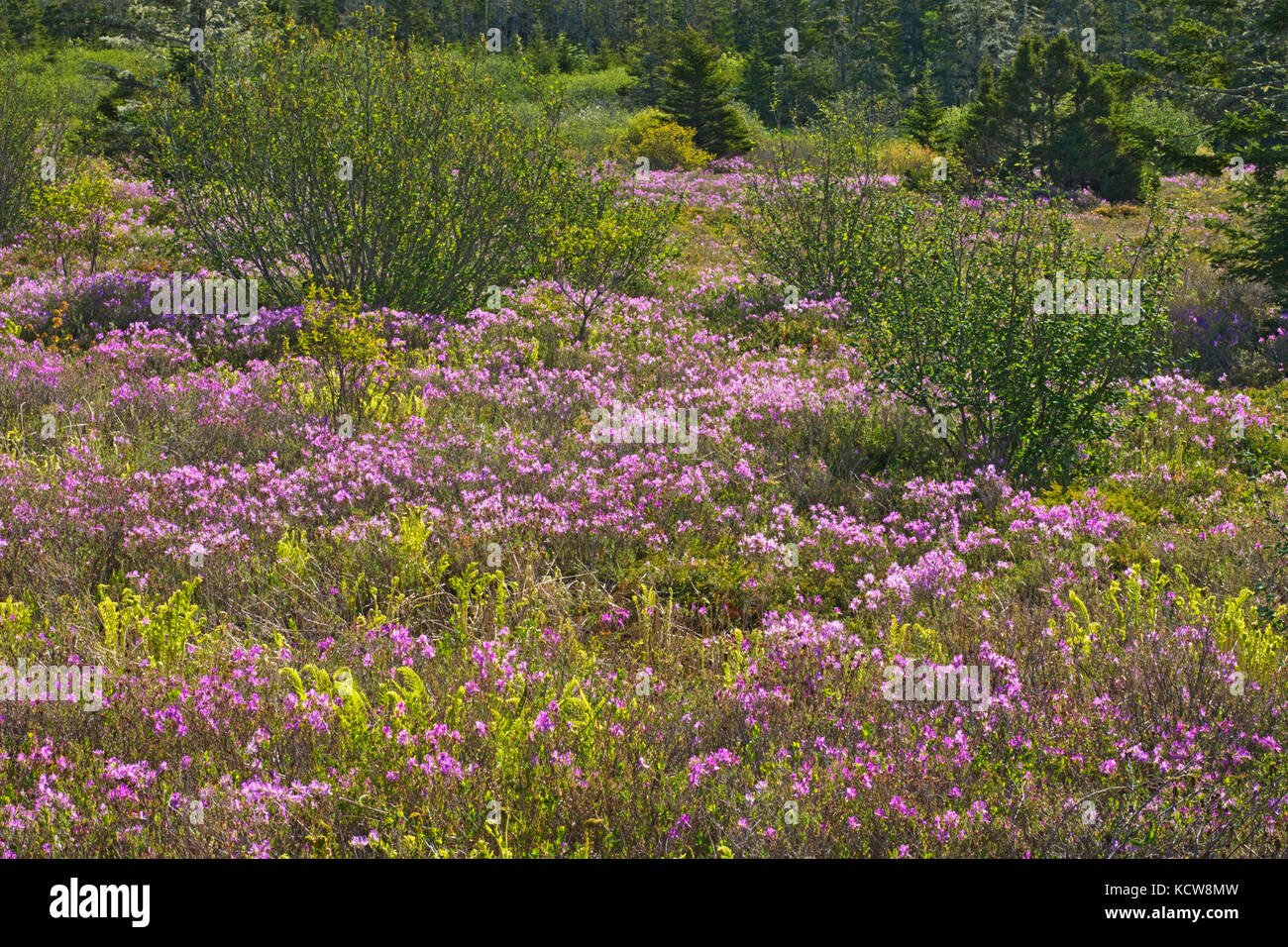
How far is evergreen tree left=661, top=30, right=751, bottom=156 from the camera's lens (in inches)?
1193

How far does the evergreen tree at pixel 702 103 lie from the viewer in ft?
99.4

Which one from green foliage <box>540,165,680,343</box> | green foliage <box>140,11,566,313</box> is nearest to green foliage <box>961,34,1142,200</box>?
green foliage <box>540,165,680,343</box>

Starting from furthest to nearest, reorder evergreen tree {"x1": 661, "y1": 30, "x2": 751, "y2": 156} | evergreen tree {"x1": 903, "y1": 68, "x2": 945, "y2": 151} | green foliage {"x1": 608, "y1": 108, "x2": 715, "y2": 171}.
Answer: evergreen tree {"x1": 661, "y1": 30, "x2": 751, "y2": 156}, green foliage {"x1": 608, "y1": 108, "x2": 715, "y2": 171}, evergreen tree {"x1": 903, "y1": 68, "x2": 945, "y2": 151}

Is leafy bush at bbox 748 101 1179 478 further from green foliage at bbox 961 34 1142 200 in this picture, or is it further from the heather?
green foliage at bbox 961 34 1142 200

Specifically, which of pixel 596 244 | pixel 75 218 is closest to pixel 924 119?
pixel 596 244

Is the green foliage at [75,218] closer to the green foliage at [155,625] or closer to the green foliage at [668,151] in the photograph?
the green foliage at [155,625]

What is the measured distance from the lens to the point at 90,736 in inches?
145

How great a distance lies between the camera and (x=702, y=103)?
101ft

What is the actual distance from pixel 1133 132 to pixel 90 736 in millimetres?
11640

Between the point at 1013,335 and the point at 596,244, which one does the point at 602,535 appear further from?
the point at 596,244

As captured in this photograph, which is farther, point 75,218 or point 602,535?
point 75,218

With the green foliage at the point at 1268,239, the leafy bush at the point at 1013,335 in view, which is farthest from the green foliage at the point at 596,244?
the green foliage at the point at 1268,239
